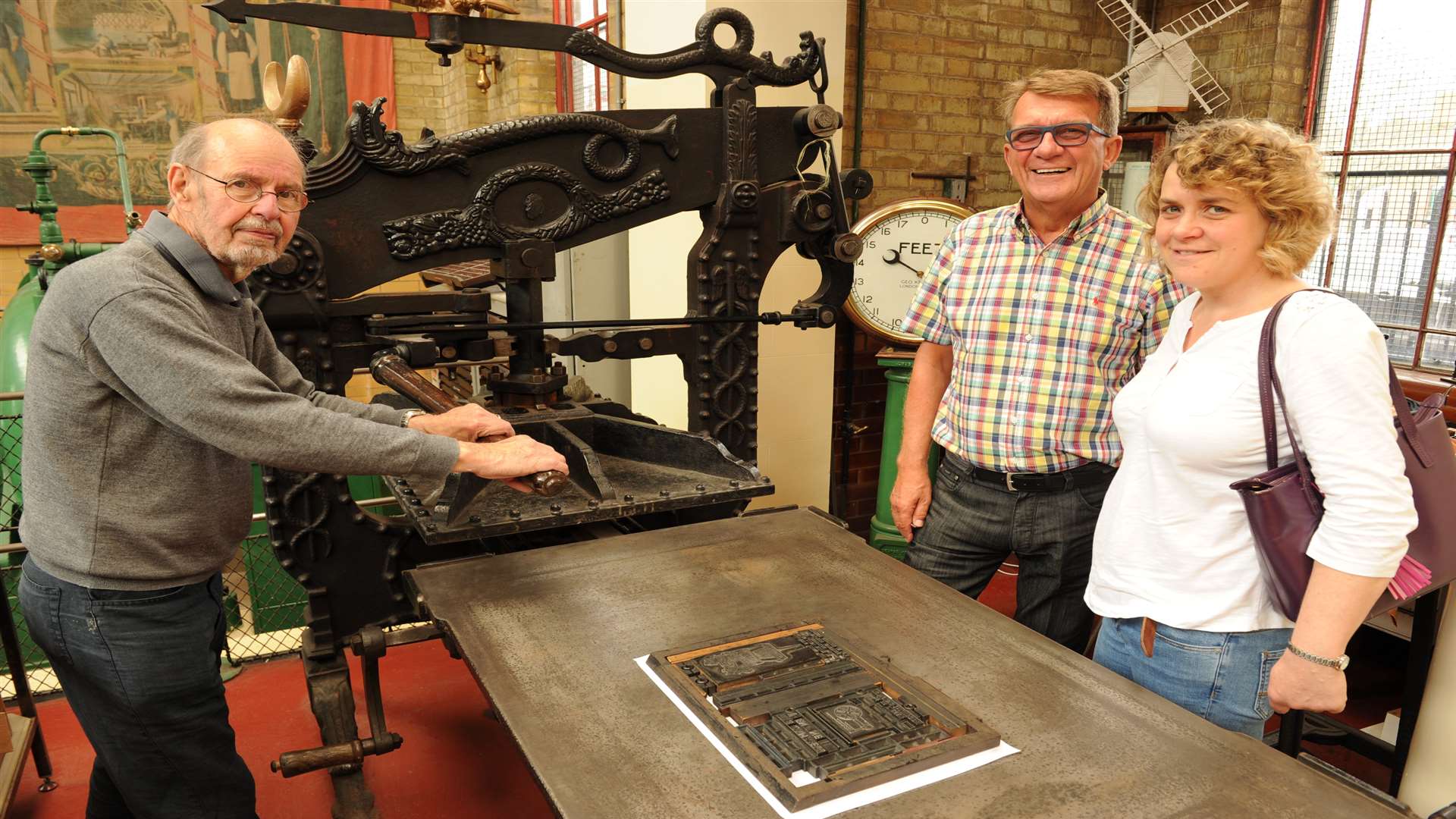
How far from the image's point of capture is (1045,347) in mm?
2143

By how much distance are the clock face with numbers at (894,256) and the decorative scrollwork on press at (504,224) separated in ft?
6.23

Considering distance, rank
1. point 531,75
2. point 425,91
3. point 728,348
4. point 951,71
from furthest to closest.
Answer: point 425,91, point 531,75, point 951,71, point 728,348

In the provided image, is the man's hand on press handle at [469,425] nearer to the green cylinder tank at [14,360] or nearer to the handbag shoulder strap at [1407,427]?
the handbag shoulder strap at [1407,427]

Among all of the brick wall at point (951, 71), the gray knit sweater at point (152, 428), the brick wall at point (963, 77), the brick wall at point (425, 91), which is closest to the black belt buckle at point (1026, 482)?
the gray knit sweater at point (152, 428)

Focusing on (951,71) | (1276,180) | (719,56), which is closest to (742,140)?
(719,56)

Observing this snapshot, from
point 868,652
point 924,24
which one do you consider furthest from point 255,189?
point 924,24

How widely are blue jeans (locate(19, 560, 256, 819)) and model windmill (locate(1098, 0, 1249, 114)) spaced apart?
169 inches

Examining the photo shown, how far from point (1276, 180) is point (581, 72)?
5.26 metres

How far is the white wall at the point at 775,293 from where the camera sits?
3.77 metres

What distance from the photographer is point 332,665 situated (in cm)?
225

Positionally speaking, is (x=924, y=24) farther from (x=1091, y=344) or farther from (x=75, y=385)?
(x=75, y=385)

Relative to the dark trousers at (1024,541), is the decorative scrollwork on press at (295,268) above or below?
above

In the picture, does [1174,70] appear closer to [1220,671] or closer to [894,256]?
[894,256]

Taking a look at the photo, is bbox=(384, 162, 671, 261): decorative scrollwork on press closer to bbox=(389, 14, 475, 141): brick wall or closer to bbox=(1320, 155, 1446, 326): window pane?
bbox=(1320, 155, 1446, 326): window pane
